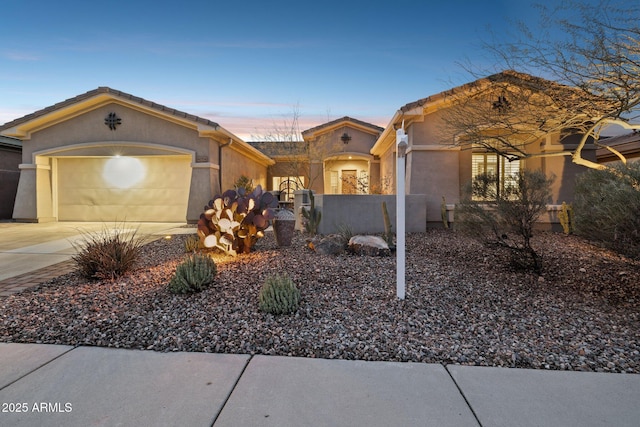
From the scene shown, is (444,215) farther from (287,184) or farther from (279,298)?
(287,184)

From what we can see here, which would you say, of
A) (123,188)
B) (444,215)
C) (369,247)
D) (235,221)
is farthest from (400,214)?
(123,188)

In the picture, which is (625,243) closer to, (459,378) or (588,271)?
(588,271)

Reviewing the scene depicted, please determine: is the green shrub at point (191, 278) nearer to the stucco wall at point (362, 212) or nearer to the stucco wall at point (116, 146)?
the stucco wall at point (362, 212)

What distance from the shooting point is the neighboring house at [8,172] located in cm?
1491

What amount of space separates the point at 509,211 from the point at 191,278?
4.46 metres

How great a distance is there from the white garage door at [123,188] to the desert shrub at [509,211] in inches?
436

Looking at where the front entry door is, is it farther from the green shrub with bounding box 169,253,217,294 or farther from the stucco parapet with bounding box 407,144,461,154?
the green shrub with bounding box 169,253,217,294

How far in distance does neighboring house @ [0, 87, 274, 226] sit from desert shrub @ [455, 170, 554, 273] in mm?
9540

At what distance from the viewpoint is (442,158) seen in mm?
10656

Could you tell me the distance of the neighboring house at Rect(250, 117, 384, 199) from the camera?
18.1 m

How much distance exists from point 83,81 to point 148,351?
608 inches

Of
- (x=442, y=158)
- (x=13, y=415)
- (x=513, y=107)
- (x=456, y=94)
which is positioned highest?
(x=456, y=94)

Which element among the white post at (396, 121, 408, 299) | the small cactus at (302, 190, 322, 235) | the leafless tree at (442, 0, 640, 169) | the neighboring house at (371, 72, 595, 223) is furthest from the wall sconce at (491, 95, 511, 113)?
the white post at (396, 121, 408, 299)

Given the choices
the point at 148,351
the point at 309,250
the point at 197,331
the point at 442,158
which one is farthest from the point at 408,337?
the point at 442,158
